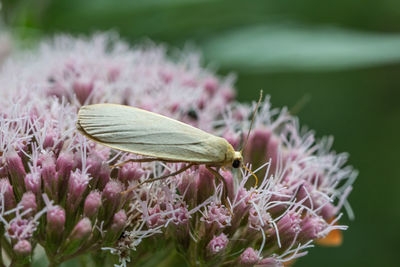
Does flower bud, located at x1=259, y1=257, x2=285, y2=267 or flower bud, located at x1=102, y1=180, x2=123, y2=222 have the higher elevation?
flower bud, located at x1=102, y1=180, x2=123, y2=222

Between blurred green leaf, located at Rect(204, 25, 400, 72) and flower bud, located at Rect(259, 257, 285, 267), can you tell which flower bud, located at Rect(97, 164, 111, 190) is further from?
blurred green leaf, located at Rect(204, 25, 400, 72)

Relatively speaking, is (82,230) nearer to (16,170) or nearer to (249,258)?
(16,170)

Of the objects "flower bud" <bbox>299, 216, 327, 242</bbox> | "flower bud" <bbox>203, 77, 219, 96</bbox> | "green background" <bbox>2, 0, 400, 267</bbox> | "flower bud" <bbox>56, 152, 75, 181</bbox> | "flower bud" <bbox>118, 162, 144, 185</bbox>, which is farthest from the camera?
"green background" <bbox>2, 0, 400, 267</bbox>

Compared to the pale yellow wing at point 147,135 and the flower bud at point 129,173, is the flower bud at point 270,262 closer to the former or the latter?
the pale yellow wing at point 147,135

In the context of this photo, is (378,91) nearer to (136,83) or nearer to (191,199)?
(136,83)

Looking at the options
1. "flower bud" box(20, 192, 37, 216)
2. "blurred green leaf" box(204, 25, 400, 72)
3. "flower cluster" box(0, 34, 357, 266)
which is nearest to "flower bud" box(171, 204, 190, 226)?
"flower cluster" box(0, 34, 357, 266)

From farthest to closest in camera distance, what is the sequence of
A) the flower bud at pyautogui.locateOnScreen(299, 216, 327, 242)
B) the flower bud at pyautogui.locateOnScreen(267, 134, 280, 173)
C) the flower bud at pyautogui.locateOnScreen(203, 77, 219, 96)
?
the flower bud at pyautogui.locateOnScreen(203, 77, 219, 96), the flower bud at pyautogui.locateOnScreen(267, 134, 280, 173), the flower bud at pyautogui.locateOnScreen(299, 216, 327, 242)
